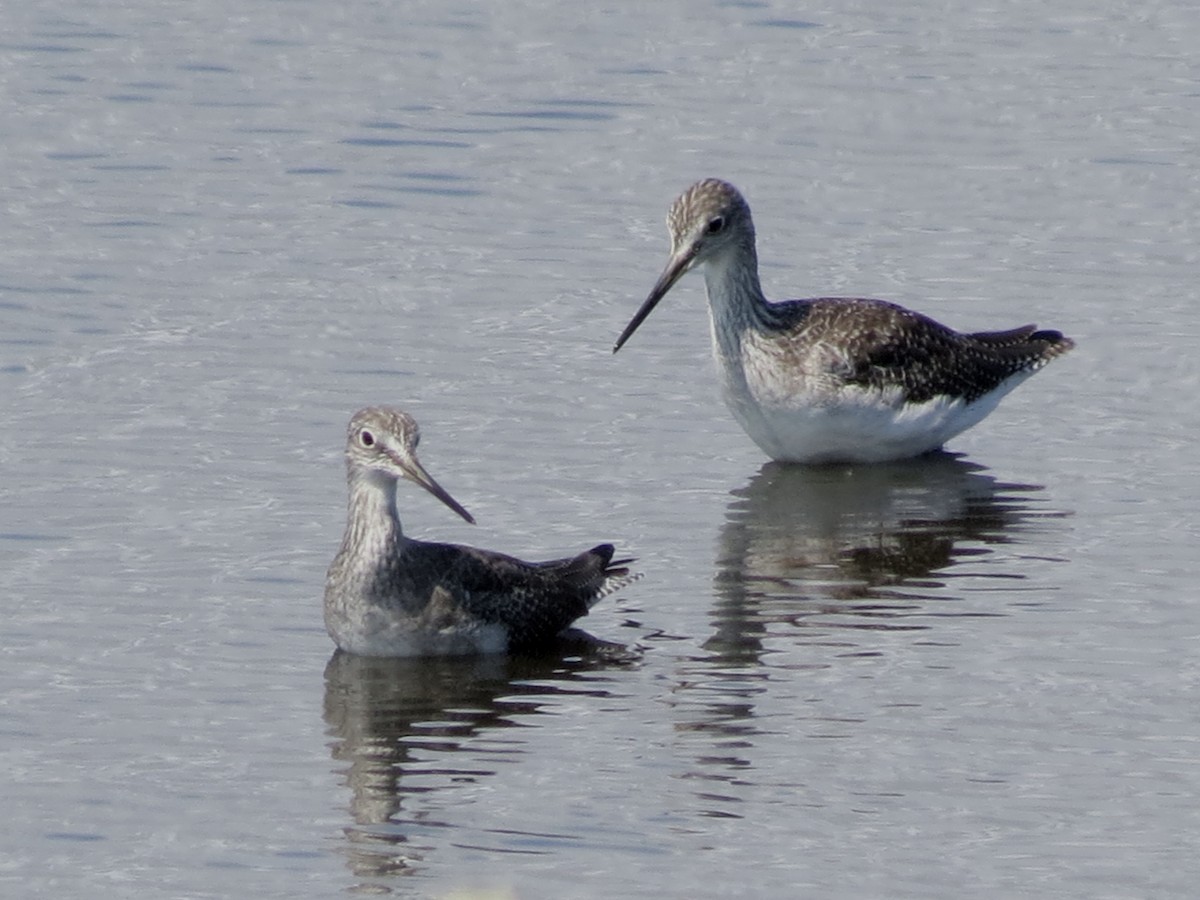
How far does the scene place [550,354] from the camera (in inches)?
691

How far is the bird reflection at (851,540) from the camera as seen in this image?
1380 cm

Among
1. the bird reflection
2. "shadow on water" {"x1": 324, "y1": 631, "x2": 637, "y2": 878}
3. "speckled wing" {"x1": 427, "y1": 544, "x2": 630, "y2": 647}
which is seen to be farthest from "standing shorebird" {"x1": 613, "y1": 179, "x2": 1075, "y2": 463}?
"shadow on water" {"x1": 324, "y1": 631, "x2": 637, "y2": 878}

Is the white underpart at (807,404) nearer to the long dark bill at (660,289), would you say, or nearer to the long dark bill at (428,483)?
the long dark bill at (660,289)

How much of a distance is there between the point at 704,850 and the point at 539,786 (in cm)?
91

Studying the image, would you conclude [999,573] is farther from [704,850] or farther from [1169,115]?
[1169,115]

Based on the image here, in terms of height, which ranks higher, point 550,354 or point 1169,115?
point 1169,115

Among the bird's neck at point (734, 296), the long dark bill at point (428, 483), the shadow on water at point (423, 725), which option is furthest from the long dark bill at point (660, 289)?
the long dark bill at point (428, 483)

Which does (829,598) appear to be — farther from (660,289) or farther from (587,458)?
(660,289)

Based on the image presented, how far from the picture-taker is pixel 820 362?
16281 mm

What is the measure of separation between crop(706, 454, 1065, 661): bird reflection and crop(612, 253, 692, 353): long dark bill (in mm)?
1118

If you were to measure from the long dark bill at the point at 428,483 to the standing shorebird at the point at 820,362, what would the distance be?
136 inches

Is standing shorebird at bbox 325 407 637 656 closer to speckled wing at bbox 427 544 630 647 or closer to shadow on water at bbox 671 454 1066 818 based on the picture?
speckled wing at bbox 427 544 630 647

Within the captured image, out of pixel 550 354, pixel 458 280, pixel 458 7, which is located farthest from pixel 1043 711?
pixel 458 7

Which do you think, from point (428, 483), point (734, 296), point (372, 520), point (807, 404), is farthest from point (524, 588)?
point (734, 296)
